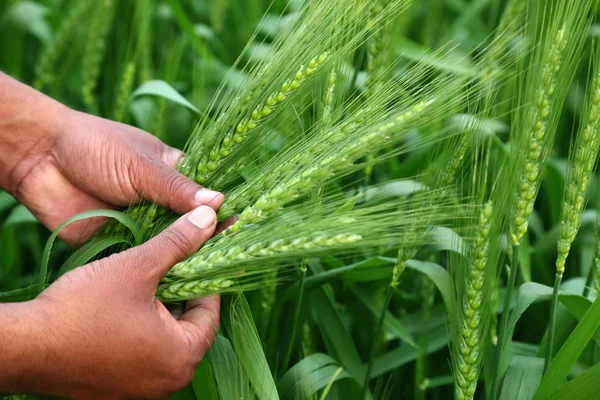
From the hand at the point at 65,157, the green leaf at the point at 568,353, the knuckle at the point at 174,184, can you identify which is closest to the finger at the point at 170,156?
the hand at the point at 65,157

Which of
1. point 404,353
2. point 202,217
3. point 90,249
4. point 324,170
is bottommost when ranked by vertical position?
point 404,353

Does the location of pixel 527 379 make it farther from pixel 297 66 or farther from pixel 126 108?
pixel 126 108

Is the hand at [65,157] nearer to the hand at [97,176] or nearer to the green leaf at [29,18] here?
the hand at [97,176]

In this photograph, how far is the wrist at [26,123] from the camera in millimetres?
1523

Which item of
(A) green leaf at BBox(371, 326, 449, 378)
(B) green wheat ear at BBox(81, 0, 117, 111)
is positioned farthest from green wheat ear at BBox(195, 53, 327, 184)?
(B) green wheat ear at BBox(81, 0, 117, 111)

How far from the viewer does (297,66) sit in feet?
4.08

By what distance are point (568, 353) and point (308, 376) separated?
41 cm

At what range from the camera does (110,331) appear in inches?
45.6

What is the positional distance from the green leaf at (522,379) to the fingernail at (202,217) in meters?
0.55

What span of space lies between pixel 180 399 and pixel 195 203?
37cm

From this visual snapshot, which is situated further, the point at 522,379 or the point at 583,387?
the point at 522,379

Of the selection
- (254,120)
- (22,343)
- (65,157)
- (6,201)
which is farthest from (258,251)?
(6,201)

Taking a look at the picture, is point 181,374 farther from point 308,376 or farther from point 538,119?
point 538,119

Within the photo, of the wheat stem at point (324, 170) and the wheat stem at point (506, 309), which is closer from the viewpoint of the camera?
the wheat stem at point (324, 170)
